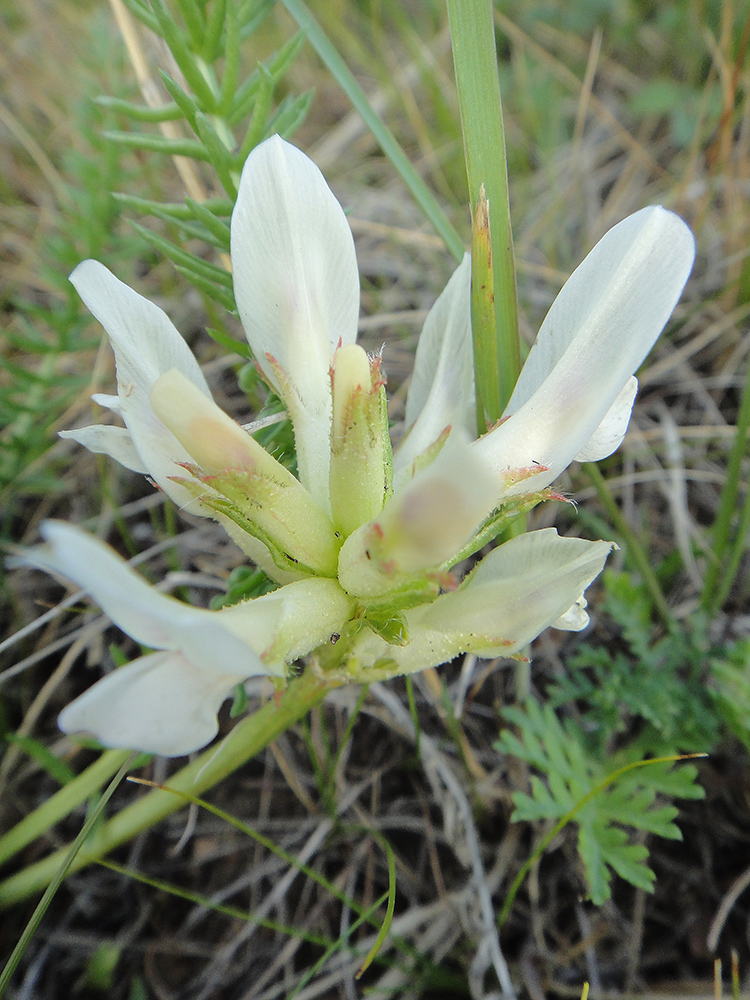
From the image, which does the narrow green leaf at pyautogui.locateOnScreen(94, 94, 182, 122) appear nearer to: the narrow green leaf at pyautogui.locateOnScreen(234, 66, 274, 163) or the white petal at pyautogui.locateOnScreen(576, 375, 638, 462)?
the narrow green leaf at pyautogui.locateOnScreen(234, 66, 274, 163)

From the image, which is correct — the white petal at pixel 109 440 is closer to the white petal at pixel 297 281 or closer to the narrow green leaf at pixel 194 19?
the white petal at pixel 297 281

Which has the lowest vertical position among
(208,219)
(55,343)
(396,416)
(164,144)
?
(396,416)

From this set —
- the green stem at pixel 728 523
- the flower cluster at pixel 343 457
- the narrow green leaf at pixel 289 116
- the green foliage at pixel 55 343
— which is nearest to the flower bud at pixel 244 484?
the flower cluster at pixel 343 457

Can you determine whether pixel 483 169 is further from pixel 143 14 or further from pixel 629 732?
pixel 629 732

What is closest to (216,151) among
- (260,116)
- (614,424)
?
(260,116)

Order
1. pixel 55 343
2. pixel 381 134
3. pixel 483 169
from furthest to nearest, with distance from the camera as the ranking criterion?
pixel 55 343 < pixel 381 134 < pixel 483 169

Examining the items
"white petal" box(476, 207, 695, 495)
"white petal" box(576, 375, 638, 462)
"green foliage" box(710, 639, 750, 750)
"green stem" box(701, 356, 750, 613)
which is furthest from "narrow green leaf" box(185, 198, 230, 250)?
"green foliage" box(710, 639, 750, 750)

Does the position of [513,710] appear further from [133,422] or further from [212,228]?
[212,228]

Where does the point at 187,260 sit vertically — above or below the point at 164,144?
below

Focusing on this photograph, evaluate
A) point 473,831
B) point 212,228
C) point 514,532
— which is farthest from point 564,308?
point 473,831
